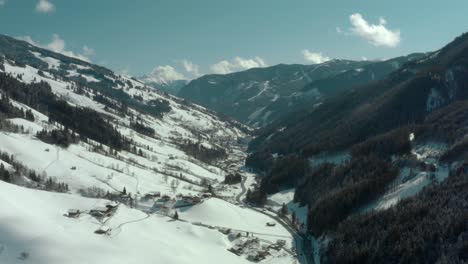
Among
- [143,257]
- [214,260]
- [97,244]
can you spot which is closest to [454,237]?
[214,260]

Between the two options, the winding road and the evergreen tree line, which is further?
the winding road

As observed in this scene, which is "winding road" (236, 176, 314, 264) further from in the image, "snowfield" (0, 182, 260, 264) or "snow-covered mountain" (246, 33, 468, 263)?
"snowfield" (0, 182, 260, 264)

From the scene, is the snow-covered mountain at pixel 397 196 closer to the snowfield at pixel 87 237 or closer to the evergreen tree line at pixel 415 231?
the evergreen tree line at pixel 415 231

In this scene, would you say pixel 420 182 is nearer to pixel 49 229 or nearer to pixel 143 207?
pixel 143 207

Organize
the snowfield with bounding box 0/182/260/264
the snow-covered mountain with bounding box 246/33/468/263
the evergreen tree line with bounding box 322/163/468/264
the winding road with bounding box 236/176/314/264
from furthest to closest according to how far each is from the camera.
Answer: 1. the winding road with bounding box 236/176/314/264
2. the snow-covered mountain with bounding box 246/33/468/263
3. the evergreen tree line with bounding box 322/163/468/264
4. the snowfield with bounding box 0/182/260/264

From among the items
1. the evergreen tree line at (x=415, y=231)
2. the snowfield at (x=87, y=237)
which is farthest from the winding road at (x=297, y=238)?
the snowfield at (x=87, y=237)

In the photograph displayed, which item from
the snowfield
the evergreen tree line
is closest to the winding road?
the evergreen tree line

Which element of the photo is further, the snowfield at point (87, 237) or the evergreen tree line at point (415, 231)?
the evergreen tree line at point (415, 231)

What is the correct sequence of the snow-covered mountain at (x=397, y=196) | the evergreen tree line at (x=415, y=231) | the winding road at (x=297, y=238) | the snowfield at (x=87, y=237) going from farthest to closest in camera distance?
the winding road at (x=297, y=238) → the snow-covered mountain at (x=397, y=196) → the evergreen tree line at (x=415, y=231) → the snowfield at (x=87, y=237)

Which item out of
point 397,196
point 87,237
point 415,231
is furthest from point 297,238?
point 87,237

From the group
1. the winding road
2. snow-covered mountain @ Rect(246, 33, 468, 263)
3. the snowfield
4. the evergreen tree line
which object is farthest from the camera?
the winding road

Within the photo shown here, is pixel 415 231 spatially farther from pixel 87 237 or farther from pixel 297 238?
pixel 87 237
